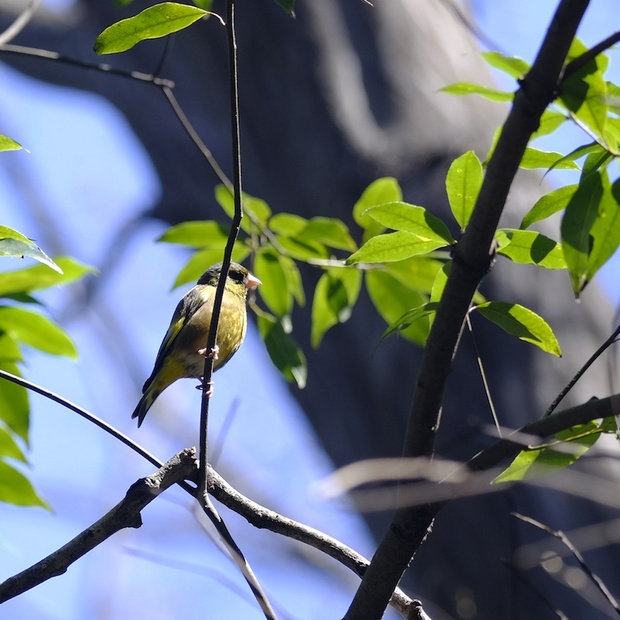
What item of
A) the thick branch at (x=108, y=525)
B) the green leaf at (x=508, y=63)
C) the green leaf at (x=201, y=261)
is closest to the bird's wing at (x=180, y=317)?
the green leaf at (x=201, y=261)

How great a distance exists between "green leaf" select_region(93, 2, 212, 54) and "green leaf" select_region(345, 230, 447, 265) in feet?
1.69

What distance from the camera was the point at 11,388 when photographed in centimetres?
220

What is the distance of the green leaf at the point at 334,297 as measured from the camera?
2.49 m

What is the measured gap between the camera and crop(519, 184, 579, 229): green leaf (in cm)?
149

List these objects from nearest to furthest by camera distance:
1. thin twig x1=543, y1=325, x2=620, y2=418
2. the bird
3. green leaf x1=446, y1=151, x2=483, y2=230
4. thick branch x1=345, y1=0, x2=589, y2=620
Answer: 1. thick branch x1=345, y1=0, x2=589, y2=620
2. thin twig x1=543, y1=325, x2=620, y2=418
3. green leaf x1=446, y1=151, x2=483, y2=230
4. the bird

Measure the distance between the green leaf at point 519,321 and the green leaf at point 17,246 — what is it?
0.77 metres

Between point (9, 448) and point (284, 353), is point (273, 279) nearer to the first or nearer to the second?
point (284, 353)

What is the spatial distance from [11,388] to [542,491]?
2958mm

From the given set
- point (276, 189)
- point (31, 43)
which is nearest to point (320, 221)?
point (276, 189)

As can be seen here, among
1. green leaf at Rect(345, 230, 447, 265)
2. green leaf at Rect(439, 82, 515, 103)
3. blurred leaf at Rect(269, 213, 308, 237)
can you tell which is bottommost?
green leaf at Rect(345, 230, 447, 265)

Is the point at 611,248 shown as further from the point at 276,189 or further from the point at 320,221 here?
the point at 276,189

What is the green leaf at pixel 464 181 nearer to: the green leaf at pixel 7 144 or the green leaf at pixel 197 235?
the green leaf at pixel 7 144

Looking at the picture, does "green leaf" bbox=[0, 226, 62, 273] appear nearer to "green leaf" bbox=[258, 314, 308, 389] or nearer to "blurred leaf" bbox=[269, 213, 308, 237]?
"green leaf" bbox=[258, 314, 308, 389]

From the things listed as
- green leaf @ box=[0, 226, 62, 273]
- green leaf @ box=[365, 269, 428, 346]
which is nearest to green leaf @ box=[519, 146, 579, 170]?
green leaf @ box=[0, 226, 62, 273]
